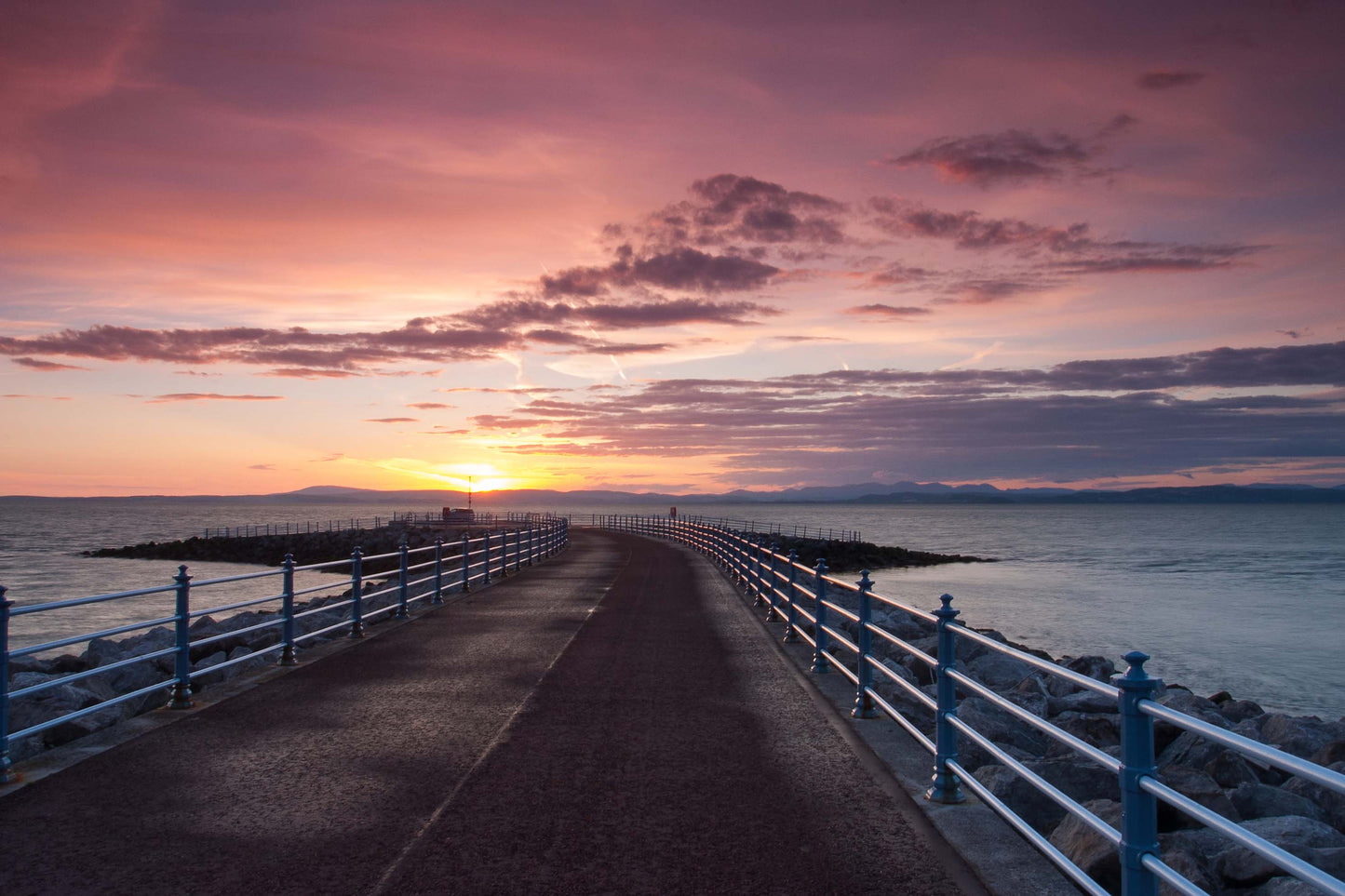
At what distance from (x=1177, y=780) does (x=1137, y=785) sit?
4.98m

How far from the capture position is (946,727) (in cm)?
630

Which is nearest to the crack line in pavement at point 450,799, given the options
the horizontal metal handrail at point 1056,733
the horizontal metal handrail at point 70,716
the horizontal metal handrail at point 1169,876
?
the horizontal metal handrail at point 70,716

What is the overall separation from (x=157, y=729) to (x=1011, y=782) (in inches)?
272

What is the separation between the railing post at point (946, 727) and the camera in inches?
246

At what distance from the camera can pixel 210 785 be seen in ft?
21.5

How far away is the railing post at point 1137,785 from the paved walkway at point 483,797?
112 cm

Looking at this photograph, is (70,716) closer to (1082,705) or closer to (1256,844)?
(1256,844)

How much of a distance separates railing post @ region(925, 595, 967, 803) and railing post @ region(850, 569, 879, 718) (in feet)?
6.55

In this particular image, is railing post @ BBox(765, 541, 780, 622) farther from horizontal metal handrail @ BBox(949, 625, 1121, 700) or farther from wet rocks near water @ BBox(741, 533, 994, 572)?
wet rocks near water @ BBox(741, 533, 994, 572)

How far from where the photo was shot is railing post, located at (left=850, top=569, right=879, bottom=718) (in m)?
8.44

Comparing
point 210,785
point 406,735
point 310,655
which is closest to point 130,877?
point 210,785

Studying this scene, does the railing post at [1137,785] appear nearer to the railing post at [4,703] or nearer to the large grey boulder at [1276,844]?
the large grey boulder at [1276,844]

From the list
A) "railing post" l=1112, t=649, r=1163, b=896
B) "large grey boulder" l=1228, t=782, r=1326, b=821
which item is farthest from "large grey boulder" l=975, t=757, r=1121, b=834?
"railing post" l=1112, t=649, r=1163, b=896

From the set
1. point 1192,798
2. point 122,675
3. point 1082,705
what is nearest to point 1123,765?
point 1192,798
